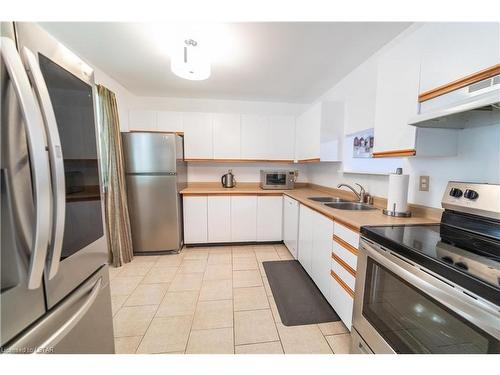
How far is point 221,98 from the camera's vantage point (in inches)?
132

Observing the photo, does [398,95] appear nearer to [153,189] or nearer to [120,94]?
[153,189]

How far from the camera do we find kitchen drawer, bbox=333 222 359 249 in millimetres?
1325

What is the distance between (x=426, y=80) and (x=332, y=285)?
158 centimetres

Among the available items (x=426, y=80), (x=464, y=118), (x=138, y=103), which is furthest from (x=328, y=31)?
(x=138, y=103)

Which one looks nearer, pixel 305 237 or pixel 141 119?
pixel 305 237

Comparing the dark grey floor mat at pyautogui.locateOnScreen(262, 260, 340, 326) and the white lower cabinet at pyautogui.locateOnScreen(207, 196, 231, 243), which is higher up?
the white lower cabinet at pyautogui.locateOnScreen(207, 196, 231, 243)

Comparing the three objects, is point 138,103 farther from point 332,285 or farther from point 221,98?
point 332,285

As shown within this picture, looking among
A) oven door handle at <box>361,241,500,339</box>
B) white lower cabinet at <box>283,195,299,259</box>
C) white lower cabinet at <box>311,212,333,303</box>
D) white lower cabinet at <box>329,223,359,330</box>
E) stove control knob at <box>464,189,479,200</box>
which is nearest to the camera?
oven door handle at <box>361,241,500,339</box>

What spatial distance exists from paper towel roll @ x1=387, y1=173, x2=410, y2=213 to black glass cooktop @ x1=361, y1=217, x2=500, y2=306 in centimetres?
27

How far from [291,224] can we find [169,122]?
2.37 meters

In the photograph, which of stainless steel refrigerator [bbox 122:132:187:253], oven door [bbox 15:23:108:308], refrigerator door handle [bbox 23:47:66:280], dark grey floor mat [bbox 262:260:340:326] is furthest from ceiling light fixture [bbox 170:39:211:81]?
dark grey floor mat [bbox 262:260:340:326]

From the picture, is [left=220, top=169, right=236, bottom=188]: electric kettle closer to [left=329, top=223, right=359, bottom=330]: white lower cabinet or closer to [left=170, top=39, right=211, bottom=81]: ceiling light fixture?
[left=170, top=39, right=211, bottom=81]: ceiling light fixture

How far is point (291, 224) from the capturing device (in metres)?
2.75

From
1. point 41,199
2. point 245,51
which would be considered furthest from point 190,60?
point 41,199
